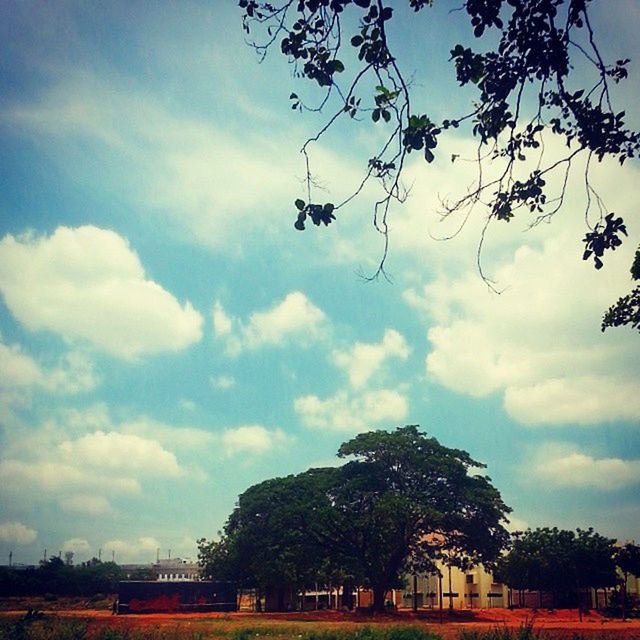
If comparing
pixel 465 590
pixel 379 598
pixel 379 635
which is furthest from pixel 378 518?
pixel 465 590

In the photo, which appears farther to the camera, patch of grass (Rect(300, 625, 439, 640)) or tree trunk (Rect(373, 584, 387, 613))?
tree trunk (Rect(373, 584, 387, 613))

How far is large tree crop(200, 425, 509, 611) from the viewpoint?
135 feet

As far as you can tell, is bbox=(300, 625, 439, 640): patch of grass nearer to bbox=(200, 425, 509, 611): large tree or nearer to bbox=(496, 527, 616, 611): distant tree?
bbox=(200, 425, 509, 611): large tree

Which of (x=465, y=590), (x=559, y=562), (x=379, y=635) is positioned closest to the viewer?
(x=379, y=635)

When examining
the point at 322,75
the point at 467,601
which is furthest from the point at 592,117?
the point at 467,601

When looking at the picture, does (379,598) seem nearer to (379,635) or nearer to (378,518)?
(378,518)

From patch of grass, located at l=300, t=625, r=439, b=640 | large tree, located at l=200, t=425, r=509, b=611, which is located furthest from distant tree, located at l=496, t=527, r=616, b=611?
patch of grass, located at l=300, t=625, r=439, b=640

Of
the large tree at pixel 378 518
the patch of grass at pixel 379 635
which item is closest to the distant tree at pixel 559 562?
the large tree at pixel 378 518

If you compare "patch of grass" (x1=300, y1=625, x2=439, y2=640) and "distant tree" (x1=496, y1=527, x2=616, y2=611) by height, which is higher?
"distant tree" (x1=496, y1=527, x2=616, y2=611)

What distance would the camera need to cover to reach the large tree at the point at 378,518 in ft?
135

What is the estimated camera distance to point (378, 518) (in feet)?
133

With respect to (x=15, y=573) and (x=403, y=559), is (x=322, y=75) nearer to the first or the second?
(x=403, y=559)

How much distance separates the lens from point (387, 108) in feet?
18.4

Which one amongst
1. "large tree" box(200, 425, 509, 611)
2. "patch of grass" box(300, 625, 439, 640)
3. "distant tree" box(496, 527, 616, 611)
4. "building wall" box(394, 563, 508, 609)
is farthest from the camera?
"building wall" box(394, 563, 508, 609)
